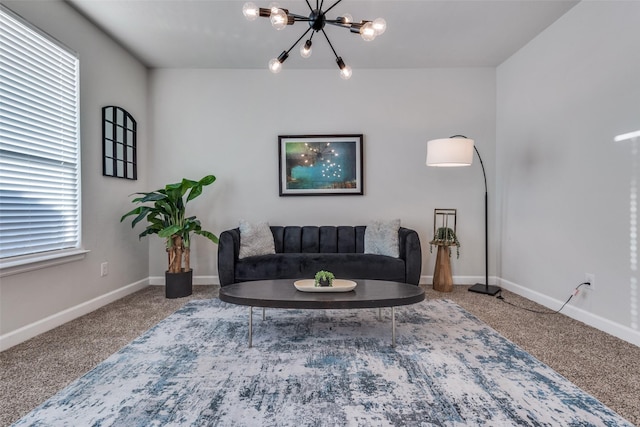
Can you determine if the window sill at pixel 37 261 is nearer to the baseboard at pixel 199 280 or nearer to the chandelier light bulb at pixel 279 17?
the baseboard at pixel 199 280

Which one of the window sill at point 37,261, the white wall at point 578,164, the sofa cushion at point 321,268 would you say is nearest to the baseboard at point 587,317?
the white wall at point 578,164

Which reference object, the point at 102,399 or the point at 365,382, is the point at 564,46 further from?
the point at 102,399

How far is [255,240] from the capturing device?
3740mm

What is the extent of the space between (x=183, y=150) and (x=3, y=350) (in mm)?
2715

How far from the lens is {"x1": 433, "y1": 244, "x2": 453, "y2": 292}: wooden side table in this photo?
12.5 feet

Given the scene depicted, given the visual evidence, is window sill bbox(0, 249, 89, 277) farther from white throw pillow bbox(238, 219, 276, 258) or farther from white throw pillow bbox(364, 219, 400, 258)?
white throw pillow bbox(364, 219, 400, 258)

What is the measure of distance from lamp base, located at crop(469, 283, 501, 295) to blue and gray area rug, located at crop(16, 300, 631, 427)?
4.24ft

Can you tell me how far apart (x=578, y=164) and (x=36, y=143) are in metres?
4.42

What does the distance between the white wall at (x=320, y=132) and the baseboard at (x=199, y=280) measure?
0.03 metres

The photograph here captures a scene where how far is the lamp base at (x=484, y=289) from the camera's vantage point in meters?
3.72

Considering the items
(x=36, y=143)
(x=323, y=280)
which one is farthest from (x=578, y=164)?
(x=36, y=143)

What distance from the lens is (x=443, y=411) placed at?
150 centimetres

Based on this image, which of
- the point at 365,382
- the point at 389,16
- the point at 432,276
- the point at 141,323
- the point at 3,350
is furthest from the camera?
the point at 432,276

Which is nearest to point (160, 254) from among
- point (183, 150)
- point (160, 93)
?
point (183, 150)
